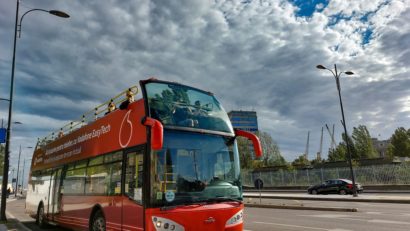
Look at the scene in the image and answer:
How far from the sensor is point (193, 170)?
22.7 feet

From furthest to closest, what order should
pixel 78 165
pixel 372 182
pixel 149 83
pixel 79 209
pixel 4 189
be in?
pixel 372 182 → pixel 4 189 → pixel 78 165 → pixel 79 209 → pixel 149 83

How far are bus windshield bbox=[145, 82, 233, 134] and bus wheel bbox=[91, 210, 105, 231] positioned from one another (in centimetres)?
352

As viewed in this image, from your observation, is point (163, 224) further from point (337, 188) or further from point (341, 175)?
point (341, 175)

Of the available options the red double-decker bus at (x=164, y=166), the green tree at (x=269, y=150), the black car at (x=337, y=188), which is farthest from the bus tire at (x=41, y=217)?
the green tree at (x=269, y=150)

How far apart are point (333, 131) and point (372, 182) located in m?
118

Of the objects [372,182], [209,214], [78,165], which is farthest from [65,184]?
[372,182]

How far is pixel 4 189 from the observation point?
583 inches

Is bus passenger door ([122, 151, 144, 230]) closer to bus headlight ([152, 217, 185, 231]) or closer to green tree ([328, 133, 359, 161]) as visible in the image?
bus headlight ([152, 217, 185, 231])

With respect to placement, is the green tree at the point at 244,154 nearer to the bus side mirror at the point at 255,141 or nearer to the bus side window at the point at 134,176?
the bus side mirror at the point at 255,141

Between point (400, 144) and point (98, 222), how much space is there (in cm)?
6692

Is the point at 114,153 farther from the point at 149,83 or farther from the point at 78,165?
the point at 78,165

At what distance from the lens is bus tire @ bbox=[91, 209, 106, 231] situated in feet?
28.5

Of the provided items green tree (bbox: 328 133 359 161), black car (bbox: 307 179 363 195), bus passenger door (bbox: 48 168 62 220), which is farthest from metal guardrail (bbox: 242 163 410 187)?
bus passenger door (bbox: 48 168 62 220)

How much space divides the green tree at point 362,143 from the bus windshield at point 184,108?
199ft
